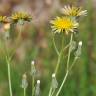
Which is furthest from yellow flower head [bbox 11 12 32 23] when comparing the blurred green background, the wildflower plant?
A: the blurred green background

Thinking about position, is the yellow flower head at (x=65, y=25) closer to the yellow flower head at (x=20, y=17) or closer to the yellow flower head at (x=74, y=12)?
the yellow flower head at (x=74, y=12)

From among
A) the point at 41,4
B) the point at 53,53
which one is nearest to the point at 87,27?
the point at 53,53

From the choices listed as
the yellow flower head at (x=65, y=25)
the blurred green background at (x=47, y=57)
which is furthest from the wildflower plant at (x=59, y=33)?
the blurred green background at (x=47, y=57)

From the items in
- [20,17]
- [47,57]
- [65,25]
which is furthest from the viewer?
[47,57]

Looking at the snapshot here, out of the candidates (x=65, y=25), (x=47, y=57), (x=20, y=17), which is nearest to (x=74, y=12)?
(x=65, y=25)

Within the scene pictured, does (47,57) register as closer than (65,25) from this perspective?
No

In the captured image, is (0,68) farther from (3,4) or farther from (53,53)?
(3,4)

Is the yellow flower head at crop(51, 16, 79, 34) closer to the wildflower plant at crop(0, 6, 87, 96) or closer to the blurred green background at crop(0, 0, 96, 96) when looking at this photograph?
the wildflower plant at crop(0, 6, 87, 96)

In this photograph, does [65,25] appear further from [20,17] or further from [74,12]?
[20,17]
